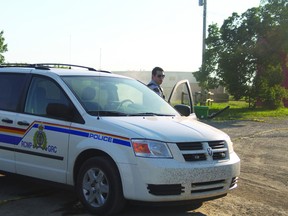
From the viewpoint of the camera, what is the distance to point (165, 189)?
5.32 metres

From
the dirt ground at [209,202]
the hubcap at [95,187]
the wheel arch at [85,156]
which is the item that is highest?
the wheel arch at [85,156]

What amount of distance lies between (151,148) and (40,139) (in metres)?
1.68

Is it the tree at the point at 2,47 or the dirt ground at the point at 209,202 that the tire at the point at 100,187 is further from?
the tree at the point at 2,47

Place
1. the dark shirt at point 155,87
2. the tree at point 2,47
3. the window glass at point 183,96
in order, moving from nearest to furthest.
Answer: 1. the dark shirt at point 155,87
2. the window glass at point 183,96
3. the tree at point 2,47

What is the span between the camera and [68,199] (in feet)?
21.4

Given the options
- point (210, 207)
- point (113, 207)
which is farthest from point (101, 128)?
point (210, 207)

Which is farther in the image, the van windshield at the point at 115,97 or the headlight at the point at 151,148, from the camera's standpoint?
the van windshield at the point at 115,97

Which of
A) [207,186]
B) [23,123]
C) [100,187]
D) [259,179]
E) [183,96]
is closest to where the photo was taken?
[207,186]

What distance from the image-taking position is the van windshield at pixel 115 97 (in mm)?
6176

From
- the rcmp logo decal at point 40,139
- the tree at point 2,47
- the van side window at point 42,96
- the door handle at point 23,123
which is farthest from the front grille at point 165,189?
the tree at point 2,47

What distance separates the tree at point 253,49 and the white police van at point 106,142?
20217 mm

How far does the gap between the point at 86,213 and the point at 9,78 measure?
250 cm

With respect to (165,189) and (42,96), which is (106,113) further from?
(165,189)

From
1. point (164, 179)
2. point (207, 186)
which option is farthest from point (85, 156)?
point (207, 186)
